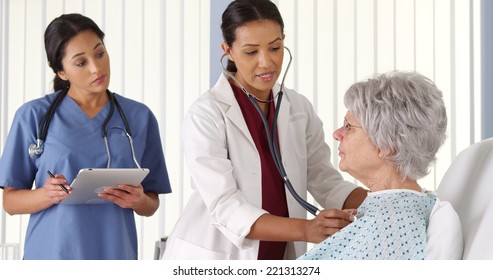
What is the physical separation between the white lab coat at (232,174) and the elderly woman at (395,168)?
1.00ft

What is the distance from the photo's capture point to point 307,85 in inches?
157

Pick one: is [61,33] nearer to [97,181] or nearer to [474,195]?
[97,181]

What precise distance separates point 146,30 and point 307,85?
90 centimetres

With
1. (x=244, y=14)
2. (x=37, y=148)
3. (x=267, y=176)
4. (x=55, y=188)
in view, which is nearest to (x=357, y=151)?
(x=267, y=176)

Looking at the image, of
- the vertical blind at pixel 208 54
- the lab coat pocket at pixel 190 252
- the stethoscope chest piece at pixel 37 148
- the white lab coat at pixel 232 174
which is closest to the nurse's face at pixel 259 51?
the white lab coat at pixel 232 174

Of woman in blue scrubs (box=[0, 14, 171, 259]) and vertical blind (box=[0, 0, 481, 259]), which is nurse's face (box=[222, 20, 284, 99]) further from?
vertical blind (box=[0, 0, 481, 259])

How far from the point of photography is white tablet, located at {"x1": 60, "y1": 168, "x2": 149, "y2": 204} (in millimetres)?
2180

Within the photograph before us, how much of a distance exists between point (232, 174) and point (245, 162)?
50mm

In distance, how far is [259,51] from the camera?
2.10 m

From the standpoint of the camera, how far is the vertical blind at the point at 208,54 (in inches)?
154

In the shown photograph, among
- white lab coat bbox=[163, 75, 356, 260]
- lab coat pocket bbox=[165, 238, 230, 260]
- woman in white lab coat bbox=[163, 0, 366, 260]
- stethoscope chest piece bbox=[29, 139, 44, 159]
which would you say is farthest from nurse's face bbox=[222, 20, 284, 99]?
stethoscope chest piece bbox=[29, 139, 44, 159]

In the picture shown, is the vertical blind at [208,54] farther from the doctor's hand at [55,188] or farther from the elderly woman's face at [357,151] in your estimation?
the elderly woman's face at [357,151]

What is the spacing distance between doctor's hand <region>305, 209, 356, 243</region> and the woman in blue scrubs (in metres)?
0.72

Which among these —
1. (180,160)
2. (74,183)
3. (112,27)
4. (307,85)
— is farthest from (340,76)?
(74,183)
